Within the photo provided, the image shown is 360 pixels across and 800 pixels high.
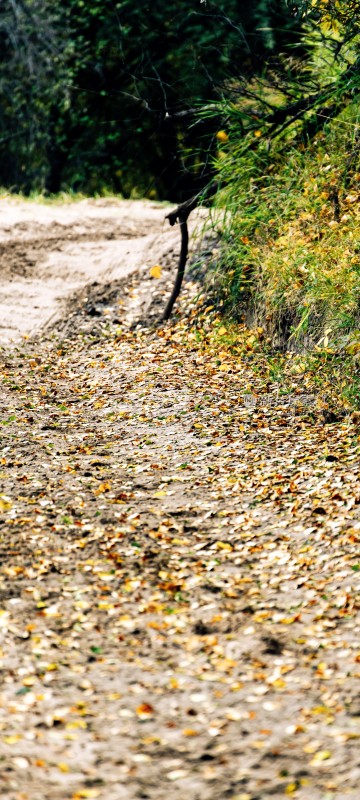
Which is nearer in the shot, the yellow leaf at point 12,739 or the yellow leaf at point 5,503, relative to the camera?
the yellow leaf at point 12,739

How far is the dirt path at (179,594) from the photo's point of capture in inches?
131

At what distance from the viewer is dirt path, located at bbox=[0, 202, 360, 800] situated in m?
3.32

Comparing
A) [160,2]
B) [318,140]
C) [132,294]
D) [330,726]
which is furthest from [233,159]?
[160,2]

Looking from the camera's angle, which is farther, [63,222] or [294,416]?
[63,222]

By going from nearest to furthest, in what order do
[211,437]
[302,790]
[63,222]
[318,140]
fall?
[302,790] → [211,437] → [318,140] → [63,222]

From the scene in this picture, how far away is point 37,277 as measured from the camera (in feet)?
36.2

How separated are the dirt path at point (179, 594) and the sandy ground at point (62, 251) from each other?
108 inches

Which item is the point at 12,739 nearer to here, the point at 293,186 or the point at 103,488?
the point at 103,488

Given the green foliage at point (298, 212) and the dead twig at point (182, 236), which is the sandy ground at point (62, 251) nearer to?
the dead twig at point (182, 236)

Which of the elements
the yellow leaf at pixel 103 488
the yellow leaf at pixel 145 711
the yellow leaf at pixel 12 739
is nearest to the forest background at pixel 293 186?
the yellow leaf at pixel 103 488

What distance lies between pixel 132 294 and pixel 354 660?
652cm

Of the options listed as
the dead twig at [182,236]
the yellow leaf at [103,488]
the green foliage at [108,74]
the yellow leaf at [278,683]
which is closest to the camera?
the yellow leaf at [278,683]

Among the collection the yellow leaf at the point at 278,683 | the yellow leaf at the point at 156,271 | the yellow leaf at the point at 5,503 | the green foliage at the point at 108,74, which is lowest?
the yellow leaf at the point at 5,503

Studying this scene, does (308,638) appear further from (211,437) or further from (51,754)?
(211,437)
